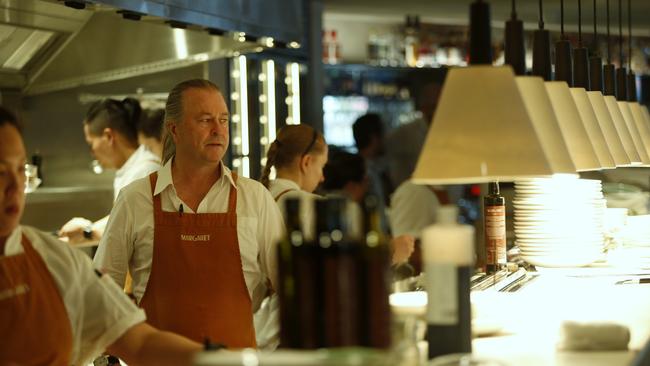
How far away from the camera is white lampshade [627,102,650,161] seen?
4684 millimetres

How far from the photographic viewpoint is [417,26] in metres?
10.7

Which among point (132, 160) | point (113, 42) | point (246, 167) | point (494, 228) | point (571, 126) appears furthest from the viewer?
point (246, 167)

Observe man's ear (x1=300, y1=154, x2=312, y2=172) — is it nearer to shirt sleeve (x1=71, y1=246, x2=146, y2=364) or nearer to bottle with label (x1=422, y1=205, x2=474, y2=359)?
shirt sleeve (x1=71, y1=246, x2=146, y2=364)

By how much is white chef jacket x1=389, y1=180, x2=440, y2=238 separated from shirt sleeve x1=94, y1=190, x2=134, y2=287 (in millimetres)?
3663

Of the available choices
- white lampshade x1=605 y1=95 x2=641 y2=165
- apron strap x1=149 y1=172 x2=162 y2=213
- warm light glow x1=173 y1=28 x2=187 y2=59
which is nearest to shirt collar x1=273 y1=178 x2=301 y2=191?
apron strap x1=149 y1=172 x2=162 y2=213

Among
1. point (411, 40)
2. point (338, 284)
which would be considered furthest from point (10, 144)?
point (411, 40)

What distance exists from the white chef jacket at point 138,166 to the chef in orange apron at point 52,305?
3.07 meters

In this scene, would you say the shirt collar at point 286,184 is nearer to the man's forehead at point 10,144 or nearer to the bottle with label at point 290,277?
the man's forehead at point 10,144

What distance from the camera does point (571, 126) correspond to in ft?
10.8

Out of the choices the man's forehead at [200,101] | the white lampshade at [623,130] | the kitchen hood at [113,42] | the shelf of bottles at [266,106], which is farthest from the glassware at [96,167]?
the white lampshade at [623,130]

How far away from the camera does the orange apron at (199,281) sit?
380cm

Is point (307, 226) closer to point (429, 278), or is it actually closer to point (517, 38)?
point (517, 38)

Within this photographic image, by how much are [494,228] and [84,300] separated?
78.2 inches

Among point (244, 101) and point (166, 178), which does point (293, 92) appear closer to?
point (244, 101)
